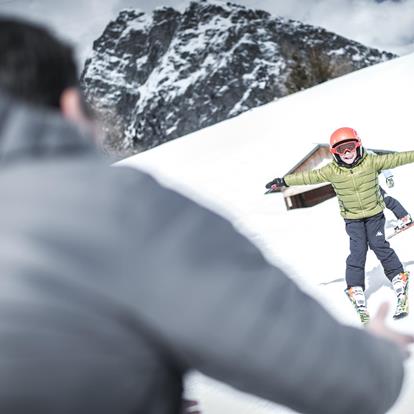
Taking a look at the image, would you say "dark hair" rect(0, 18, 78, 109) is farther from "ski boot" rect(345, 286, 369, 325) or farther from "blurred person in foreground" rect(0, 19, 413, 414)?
"ski boot" rect(345, 286, 369, 325)

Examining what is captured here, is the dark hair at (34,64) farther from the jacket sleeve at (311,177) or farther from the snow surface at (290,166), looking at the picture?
the jacket sleeve at (311,177)

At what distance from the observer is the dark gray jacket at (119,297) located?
2.10 feet

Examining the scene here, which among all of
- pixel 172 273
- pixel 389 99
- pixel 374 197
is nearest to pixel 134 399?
pixel 172 273

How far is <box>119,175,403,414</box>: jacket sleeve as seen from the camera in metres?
0.65

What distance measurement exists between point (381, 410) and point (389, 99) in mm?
24592

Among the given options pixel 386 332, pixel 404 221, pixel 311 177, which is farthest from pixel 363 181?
pixel 386 332

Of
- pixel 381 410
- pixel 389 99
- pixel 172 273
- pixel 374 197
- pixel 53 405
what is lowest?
pixel 381 410

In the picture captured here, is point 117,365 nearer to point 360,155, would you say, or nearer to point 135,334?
point 135,334

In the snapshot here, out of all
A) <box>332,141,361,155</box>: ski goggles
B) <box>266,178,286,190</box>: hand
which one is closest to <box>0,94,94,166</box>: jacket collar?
<box>332,141,361,155</box>: ski goggles

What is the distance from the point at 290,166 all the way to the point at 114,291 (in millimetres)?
18056

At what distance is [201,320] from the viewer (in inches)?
25.9

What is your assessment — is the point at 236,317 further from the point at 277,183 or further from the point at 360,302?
the point at 277,183

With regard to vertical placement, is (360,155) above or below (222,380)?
above

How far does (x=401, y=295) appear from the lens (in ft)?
16.2
